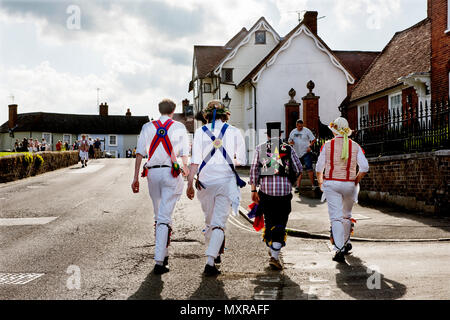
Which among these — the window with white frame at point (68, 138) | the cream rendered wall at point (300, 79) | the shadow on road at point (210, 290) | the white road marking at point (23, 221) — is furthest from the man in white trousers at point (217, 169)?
the window with white frame at point (68, 138)

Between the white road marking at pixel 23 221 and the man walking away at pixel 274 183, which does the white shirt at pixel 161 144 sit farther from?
the white road marking at pixel 23 221

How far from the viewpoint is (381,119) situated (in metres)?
14.0

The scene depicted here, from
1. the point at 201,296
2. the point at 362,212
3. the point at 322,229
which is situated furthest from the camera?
the point at 362,212

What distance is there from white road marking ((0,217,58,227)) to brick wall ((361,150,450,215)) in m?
8.01

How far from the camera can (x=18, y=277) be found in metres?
6.36

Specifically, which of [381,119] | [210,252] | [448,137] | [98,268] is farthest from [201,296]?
[381,119]

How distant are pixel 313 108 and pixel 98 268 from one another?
1954 cm

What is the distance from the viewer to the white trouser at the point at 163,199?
6.60 m

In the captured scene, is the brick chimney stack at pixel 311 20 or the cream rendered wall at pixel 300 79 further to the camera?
the brick chimney stack at pixel 311 20

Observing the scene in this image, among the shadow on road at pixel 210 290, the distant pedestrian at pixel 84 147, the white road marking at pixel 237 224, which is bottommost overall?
the shadow on road at pixel 210 290

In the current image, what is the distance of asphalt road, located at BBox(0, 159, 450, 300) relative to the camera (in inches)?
221

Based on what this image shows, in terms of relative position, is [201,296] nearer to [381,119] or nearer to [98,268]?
[98,268]

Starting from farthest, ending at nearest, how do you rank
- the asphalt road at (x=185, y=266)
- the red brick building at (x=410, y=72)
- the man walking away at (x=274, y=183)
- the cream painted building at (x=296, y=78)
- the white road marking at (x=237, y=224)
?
the cream painted building at (x=296, y=78) < the red brick building at (x=410, y=72) < the white road marking at (x=237, y=224) < the man walking away at (x=274, y=183) < the asphalt road at (x=185, y=266)

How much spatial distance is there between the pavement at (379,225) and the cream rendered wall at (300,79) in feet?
73.6
